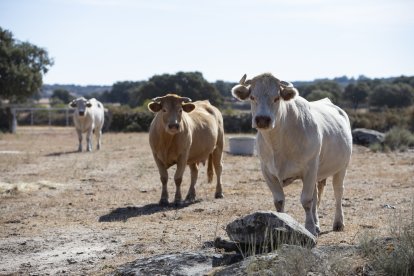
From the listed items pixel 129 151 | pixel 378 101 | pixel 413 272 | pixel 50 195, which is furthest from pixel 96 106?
pixel 378 101

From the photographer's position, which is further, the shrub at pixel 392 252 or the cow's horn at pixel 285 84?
the cow's horn at pixel 285 84

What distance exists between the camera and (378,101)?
50875mm

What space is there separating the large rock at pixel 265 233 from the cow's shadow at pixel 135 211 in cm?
401

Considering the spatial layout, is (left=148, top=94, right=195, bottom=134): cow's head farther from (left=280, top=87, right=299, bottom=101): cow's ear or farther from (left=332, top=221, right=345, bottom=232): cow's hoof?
(left=280, top=87, right=299, bottom=101): cow's ear

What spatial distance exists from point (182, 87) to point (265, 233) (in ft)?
189

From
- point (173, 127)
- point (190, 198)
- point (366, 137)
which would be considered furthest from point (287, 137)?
point (366, 137)

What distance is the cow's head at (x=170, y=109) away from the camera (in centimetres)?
1143

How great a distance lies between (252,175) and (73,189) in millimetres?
5050

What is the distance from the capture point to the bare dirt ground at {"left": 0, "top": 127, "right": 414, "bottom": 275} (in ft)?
25.0

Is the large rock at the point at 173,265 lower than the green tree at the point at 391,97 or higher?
lower

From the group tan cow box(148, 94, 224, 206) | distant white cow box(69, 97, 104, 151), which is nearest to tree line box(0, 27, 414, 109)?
distant white cow box(69, 97, 104, 151)

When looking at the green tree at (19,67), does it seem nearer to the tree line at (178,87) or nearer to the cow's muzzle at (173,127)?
the tree line at (178,87)

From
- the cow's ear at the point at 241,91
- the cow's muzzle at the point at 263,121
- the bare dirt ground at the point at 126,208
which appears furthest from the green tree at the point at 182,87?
the cow's muzzle at the point at 263,121

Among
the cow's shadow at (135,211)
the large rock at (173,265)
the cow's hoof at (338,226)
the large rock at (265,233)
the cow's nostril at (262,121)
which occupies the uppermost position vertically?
the cow's nostril at (262,121)
